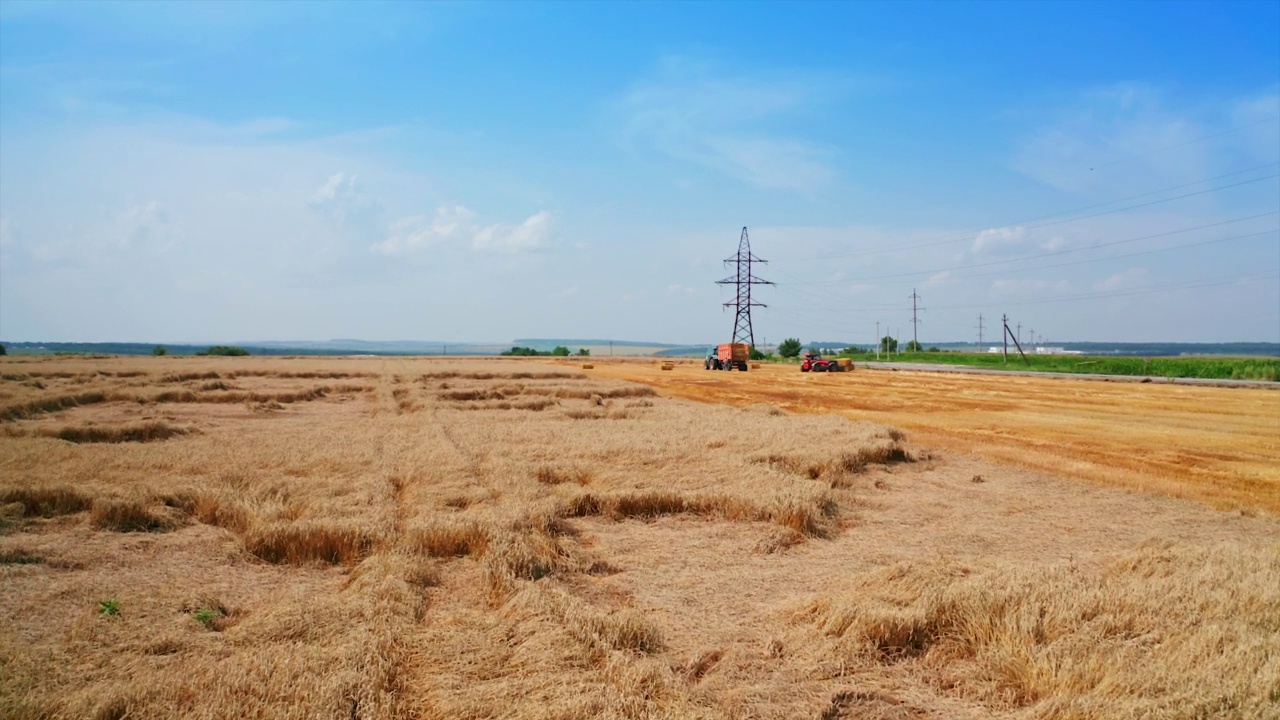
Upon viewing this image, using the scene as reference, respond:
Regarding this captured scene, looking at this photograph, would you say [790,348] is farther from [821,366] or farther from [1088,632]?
[1088,632]

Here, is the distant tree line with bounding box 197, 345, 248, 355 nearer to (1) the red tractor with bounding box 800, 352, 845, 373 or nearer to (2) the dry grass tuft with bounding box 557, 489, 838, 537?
(1) the red tractor with bounding box 800, 352, 845, 373

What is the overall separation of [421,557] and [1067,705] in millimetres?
5729

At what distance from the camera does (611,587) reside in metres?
7.24

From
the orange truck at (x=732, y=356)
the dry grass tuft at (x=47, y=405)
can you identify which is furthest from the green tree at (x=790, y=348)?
the dry grass tuft at (x=47, y=405)

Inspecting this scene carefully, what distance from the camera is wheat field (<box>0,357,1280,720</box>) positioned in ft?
15.4

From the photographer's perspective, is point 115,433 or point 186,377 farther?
point 186,377

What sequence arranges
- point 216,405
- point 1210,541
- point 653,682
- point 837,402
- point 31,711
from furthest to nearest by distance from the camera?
point 837,402 < point 216,405 < point 1210,541 < point 653,682 < point 31,711

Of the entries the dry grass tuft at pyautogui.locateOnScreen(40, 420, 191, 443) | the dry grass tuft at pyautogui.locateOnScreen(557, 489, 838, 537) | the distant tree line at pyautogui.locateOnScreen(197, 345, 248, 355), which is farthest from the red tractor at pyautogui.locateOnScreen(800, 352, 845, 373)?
the distant tree line at pyautogui.locateOnScreen(197, 345, 248, 355)

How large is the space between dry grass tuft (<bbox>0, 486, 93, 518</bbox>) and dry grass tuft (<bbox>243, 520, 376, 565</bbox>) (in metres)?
2.85

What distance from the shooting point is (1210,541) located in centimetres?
877

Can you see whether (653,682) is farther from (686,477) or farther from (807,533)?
(686,477)

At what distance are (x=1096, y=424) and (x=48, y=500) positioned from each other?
23.7m

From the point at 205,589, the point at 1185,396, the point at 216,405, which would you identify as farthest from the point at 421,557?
the point at 1185,396

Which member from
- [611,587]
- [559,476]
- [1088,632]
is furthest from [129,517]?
[1088,632]
